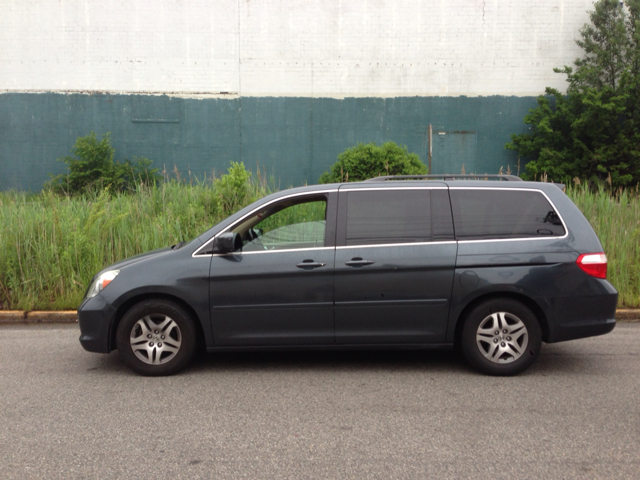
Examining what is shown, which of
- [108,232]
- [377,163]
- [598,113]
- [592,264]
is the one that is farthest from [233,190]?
[598,113]

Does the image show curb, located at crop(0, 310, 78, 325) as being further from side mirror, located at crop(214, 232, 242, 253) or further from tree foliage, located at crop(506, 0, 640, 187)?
tree foliage, located at crop(506, 0, 640, 187)

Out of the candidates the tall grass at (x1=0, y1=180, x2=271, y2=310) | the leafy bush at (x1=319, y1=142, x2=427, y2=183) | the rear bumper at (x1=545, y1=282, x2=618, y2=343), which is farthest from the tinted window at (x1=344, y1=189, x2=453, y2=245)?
the leafy bush at (x1=319, y1=142, x2=427, y2=183)

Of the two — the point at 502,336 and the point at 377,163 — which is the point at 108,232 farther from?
the point at 377,163

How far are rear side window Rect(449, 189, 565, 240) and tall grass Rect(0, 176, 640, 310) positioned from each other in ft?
11.9

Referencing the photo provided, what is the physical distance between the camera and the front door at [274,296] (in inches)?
211

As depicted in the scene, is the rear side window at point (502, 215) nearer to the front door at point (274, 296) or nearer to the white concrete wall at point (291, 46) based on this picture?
the front door at point (274, 296)

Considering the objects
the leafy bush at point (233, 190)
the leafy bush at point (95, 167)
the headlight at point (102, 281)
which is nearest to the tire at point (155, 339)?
the headlight at point (102, 281)

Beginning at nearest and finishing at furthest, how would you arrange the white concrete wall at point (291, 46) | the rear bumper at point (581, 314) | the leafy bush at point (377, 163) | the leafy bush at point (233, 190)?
the rear bumper at point (581, 314)
the leafy bush at point (233, 190)
the leafy bush at point (377, 163)
the white concrete wall at point (291, 46)

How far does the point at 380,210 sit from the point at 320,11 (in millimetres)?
17135

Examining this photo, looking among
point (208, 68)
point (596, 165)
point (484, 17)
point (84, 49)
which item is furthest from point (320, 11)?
point (596, 165)

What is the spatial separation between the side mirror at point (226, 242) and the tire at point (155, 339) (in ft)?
2.17

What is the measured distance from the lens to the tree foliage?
19.3 meters

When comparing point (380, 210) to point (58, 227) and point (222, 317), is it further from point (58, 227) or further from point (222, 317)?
point (58, 227)

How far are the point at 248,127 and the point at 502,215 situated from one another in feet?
54.9
